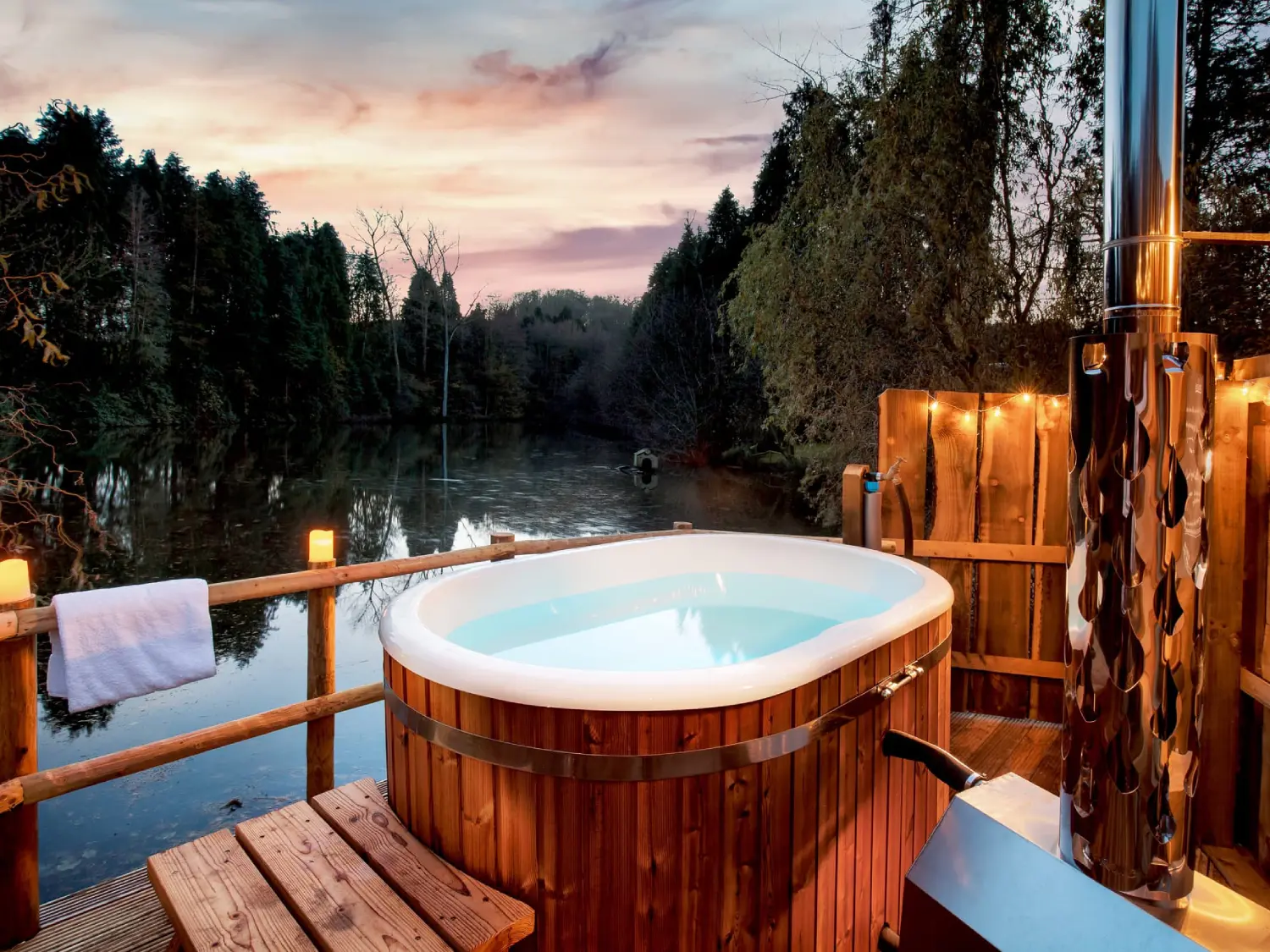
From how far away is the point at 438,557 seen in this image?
2.62 m

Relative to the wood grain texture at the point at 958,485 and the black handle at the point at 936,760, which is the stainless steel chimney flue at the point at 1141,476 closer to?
the black handle at the point at 936,760

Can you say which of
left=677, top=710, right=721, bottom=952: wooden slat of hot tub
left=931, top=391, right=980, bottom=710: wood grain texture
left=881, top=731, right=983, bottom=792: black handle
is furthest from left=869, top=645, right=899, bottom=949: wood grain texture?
left=931, top=391, right=980, bottom=710: wood grain texture

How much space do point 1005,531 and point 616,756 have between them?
2.13m

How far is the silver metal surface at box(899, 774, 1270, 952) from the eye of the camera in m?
0.39

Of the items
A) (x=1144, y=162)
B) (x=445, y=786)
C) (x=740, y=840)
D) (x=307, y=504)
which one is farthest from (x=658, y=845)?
(x=307, y=504)

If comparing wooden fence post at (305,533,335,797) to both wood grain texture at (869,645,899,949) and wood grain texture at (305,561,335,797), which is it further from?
wood grain texture at (869,645,899,949)

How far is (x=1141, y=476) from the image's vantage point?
363 millimetres

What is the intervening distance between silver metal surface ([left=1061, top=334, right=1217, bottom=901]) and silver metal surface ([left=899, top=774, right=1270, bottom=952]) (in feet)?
0.06

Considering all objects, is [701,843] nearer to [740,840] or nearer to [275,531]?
[740,840]

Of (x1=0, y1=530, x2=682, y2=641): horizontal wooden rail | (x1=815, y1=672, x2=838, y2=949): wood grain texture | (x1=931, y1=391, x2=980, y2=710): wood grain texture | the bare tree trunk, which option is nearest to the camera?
(x1=815, y1=672, x2=838, y2=949): wood grain texture

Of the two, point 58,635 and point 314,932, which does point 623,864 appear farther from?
point 58,635

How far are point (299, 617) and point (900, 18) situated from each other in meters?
7.85

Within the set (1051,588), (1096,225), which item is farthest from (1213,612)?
(1096,225)

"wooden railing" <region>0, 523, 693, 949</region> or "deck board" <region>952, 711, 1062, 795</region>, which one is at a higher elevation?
"wooden railing" <region>0, 523, 693, 949</region>
